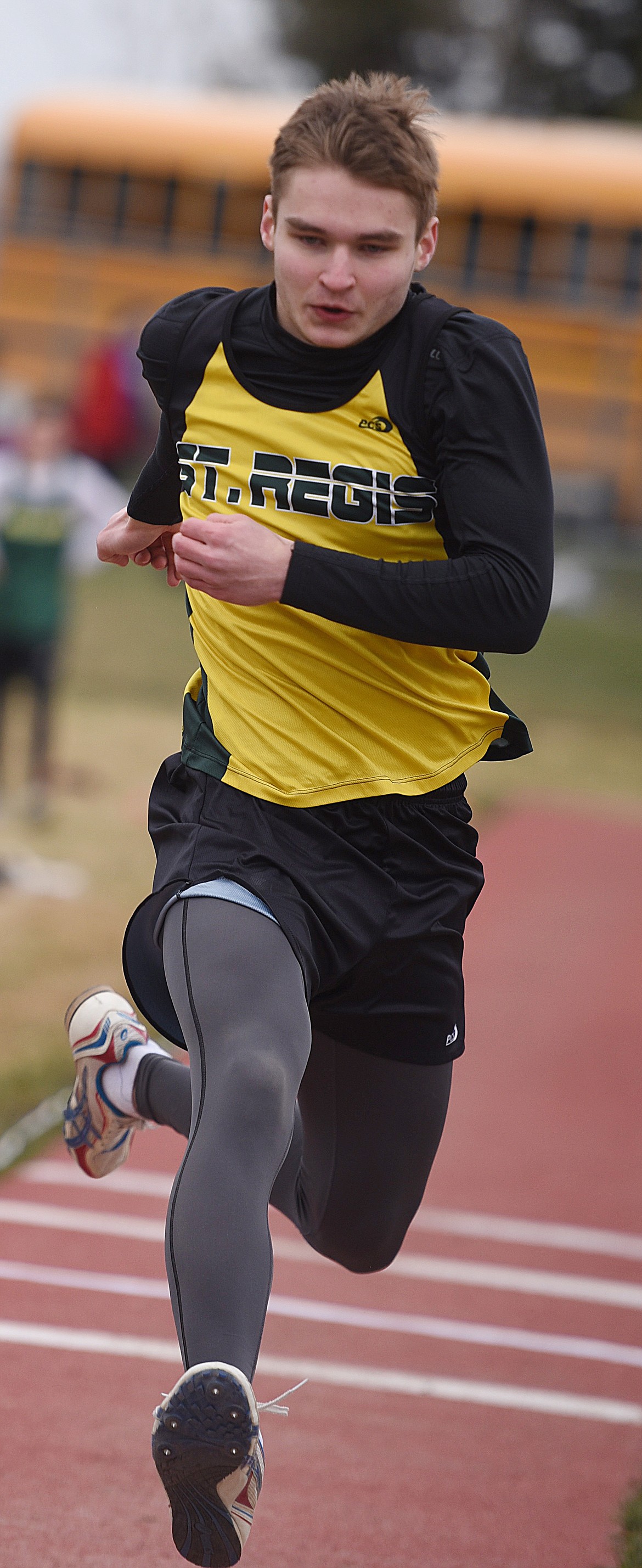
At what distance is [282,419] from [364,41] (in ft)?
129

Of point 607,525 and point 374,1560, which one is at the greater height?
point 374,1560

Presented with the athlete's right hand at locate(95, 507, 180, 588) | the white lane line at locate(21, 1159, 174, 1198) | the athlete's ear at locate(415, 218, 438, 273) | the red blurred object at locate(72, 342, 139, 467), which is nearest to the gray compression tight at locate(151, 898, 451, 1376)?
the athlete's right hand at locate(95, 507, 180, 588)

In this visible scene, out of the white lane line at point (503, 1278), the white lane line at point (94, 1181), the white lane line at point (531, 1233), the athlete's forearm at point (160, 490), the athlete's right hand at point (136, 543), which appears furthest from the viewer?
the white lane line at point (94, 1181)

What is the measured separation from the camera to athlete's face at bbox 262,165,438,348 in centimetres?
270

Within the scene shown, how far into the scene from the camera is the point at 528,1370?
4395mm

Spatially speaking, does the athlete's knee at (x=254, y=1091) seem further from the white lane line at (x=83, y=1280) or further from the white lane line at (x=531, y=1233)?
the white lane line at (x=531, y=1233)

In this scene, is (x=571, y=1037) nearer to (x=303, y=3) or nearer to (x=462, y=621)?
(x=462, y=621)

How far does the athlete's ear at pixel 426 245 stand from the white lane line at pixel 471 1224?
331 cm

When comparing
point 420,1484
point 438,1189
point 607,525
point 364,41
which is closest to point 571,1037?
point 438,1189

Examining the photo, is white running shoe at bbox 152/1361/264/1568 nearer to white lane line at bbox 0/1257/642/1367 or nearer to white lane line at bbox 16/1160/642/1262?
white lane line at bbox 0/1257/642/1367

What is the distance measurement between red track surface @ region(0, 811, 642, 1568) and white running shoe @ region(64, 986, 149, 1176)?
666mm

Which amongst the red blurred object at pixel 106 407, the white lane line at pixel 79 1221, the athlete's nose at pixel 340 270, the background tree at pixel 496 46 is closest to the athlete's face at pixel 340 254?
the athlete's nose at pixel 340 270

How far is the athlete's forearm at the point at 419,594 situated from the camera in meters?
2.62

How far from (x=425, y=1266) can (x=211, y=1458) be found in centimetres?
295
